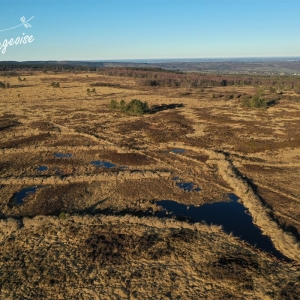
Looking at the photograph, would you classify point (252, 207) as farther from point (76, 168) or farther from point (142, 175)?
point (76, 168)

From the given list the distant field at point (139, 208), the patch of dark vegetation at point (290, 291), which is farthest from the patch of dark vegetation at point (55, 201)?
the patch of dark vegetation at point (290, 291)

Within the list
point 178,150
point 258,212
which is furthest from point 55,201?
point 178,150

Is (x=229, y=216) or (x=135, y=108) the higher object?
(x=135, y=108)

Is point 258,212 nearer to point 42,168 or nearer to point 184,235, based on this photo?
point 184,235

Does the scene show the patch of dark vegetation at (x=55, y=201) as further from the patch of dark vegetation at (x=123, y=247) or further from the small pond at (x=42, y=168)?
the patch of dark vegetation at (x=123, y=247)

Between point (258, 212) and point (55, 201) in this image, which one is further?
point (55, 201)

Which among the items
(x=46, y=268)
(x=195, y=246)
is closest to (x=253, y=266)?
(x=195, y=246)
